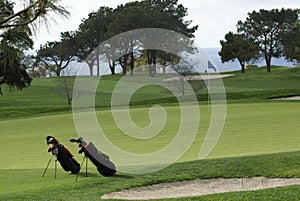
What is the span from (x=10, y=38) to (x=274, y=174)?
5114 millimetres

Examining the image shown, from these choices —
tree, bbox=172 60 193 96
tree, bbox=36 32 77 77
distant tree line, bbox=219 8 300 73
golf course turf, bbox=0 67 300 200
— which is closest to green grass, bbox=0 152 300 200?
golf course turf, bbox=0 67 300 200

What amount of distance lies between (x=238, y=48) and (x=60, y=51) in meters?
20.3

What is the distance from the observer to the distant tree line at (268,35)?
57625mm

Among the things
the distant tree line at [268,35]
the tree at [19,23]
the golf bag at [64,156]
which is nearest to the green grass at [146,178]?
the golf bag at [64,156]

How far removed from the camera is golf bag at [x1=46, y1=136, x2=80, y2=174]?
9273mm

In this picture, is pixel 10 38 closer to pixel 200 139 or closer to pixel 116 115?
pixel 200 139

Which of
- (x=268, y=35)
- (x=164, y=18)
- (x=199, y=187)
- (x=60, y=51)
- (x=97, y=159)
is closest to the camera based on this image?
(x=199, y=187)

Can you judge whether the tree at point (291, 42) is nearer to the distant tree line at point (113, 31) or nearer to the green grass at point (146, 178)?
the distant tree line at point (113, 31)

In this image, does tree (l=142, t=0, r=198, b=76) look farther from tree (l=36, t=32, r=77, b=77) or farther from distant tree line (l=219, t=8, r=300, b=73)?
tree (l=36, t=32, r=77, b=77)

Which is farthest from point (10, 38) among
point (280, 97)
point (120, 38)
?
point (120, 38)

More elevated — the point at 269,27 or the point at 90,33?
the point at 90,33

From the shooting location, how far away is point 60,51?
216 ft

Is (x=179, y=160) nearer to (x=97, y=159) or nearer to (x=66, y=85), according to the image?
(x=97, y=159)

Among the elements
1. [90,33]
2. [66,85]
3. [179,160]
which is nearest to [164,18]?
[90,33]
